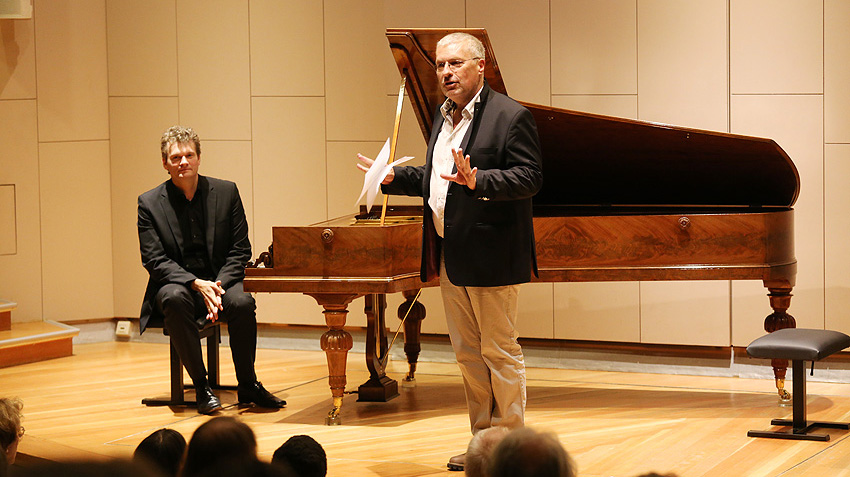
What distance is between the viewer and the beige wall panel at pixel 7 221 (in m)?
6.32

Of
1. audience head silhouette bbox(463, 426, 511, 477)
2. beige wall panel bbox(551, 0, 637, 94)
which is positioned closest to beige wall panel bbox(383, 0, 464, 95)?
beige wall panel bbox(551, 0, 637, 94)

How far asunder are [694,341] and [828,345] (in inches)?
59.3

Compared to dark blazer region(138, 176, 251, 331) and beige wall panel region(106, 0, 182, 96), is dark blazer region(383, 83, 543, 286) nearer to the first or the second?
dark blazer region(138, 176, 251, 331)

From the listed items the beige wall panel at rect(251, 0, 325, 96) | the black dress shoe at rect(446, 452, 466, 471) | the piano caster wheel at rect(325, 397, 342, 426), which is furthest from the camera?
the beige wall panel at rect(251, 0, 325, 96)

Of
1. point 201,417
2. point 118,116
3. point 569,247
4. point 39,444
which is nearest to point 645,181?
point 569,247

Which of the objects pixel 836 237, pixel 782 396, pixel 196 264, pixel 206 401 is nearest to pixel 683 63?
pixel 836 237

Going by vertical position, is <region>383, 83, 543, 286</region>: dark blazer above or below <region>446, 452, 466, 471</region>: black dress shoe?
above

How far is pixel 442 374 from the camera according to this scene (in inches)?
219

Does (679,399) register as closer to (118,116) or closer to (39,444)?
(39,444)

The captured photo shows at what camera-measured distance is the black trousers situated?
443 cm

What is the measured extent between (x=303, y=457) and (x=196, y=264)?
124 inches

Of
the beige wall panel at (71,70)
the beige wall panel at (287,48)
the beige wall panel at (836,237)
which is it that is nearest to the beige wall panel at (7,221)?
the beige wall panel at (71,70)

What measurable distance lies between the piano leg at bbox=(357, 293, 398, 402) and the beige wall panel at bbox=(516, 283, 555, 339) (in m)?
1.18

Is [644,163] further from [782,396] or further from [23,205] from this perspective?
[23,205]
